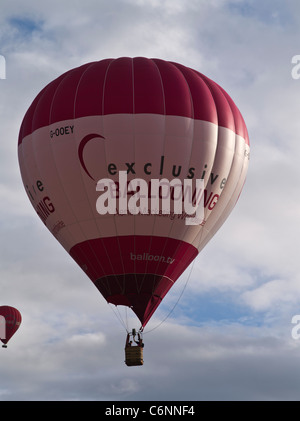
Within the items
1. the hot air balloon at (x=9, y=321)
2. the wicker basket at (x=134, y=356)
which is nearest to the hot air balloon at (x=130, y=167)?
the wicker basket at (x=134, y=356)

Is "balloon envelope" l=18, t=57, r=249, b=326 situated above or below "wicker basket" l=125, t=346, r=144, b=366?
above

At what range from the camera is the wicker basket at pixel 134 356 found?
34000mm

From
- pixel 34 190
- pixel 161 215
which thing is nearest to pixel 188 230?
pixel 161 215

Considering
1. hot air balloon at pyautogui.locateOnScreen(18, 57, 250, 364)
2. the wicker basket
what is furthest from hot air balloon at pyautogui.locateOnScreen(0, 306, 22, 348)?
the wicker basket

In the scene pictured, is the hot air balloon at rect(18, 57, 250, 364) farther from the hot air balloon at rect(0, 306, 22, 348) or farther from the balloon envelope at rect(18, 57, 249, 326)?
the hot air balloon at rect(0, 306, 22, 348)

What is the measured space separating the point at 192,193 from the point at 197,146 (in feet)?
5.78

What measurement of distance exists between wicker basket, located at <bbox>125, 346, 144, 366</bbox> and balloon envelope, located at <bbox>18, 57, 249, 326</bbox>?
4.58 feet

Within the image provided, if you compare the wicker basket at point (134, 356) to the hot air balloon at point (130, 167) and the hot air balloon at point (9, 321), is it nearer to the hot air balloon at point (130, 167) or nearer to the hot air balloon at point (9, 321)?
the hot air balloon at point (130, 167)

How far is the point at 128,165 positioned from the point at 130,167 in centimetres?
10

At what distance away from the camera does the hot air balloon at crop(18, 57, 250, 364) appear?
113 ft

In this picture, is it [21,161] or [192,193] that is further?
[21,161]

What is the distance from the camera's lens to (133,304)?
35.2 m

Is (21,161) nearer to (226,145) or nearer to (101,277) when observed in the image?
(101,277)

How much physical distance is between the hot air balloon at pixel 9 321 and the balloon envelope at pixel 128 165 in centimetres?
1768
